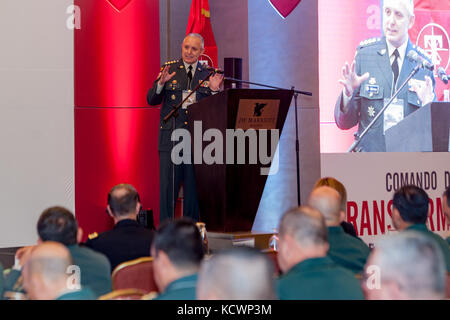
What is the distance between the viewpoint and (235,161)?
4016 mm

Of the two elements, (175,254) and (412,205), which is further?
(412,205)

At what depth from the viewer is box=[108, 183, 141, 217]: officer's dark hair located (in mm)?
3023

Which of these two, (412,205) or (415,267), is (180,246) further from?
(412,205)

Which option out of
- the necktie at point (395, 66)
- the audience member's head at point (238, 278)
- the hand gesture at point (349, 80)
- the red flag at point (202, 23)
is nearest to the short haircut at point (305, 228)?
the audience member's head at point (238, 278)

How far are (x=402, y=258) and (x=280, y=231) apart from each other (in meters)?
0.59

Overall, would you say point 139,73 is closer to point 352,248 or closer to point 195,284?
point 352,248

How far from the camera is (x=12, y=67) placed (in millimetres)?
5426

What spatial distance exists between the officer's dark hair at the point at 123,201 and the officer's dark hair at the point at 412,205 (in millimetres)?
1361

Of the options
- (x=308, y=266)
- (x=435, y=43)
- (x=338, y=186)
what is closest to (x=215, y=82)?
(x=338, y=186)

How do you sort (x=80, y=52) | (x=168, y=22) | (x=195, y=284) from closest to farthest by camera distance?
(x=195, y=284) < (x=80, y=52) < (x=168, y=22)

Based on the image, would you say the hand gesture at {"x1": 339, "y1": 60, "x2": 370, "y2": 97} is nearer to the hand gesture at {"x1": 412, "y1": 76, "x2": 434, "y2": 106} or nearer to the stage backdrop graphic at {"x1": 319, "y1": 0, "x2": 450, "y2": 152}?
the stage backdrop graphic at {"x1": 319, "y1": 0, "x2": 450, "y2": 152}

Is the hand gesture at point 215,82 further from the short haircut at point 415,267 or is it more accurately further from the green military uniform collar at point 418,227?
the short haircut at point 415,267

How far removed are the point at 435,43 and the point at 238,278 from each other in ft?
23.8
